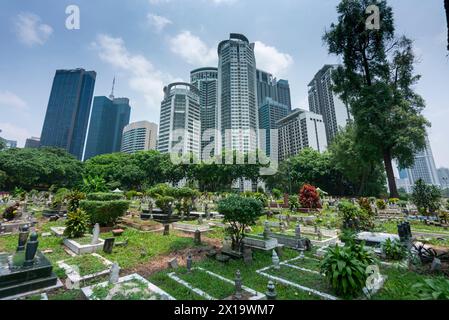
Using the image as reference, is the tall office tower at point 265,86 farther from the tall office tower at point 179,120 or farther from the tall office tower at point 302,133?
the tall office tower at point 179,120

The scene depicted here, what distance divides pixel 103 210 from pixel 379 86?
92.5 feet

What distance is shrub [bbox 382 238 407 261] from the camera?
7.12 metres

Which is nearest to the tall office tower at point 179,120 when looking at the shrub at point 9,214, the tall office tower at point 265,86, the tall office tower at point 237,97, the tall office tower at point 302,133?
the tall office tower at point 237,97

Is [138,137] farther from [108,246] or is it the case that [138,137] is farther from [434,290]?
[434,290]

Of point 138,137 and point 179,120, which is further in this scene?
point 138,137

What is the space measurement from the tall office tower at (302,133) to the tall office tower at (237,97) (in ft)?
56.4

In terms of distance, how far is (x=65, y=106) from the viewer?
13800 cm

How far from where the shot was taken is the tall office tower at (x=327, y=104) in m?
95.4

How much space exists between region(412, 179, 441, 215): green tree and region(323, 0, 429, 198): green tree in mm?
6406

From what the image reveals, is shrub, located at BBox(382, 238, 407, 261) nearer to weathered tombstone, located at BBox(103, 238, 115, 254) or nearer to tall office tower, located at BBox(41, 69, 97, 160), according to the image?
weathered tombstone, located at BBox(103, 238, 115, 254)

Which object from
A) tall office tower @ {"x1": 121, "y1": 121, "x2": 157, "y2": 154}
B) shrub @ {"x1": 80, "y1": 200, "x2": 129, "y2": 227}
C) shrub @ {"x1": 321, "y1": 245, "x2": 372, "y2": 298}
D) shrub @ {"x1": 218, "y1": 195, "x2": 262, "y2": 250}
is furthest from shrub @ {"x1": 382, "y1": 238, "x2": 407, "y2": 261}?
tall office tower @ {"x1": 121, "y1": 121, "x2": 157, "y2": 154}

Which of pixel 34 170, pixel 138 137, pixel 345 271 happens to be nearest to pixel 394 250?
pixel 345 271
